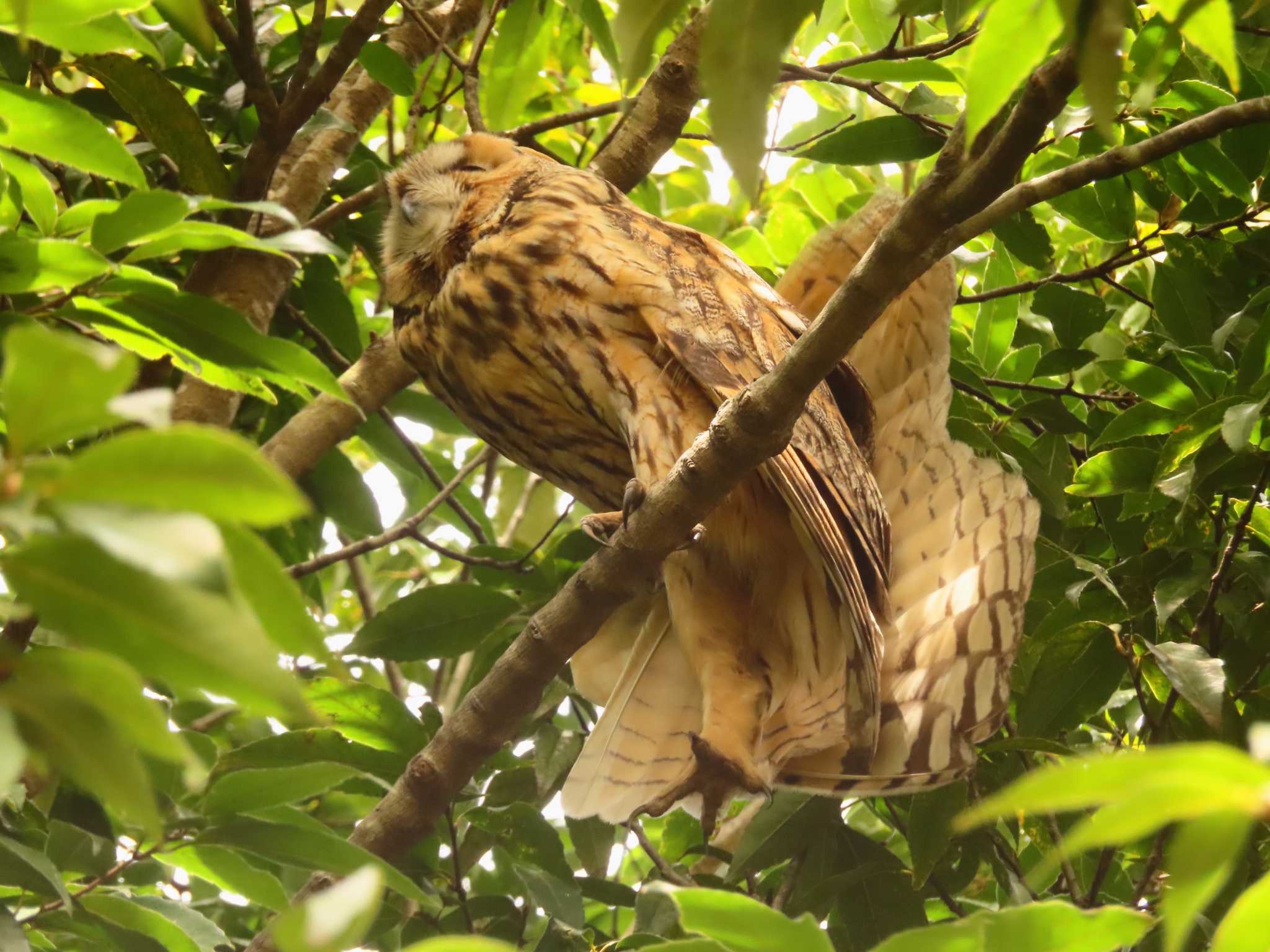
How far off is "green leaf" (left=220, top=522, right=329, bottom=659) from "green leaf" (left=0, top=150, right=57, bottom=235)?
0.73 m

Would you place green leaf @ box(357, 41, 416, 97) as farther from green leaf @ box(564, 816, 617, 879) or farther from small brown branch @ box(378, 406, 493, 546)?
green leaf @ box(564, 816, 617, 879)

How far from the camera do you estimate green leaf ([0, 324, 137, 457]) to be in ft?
1.82

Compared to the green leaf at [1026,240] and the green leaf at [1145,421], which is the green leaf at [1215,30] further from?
the green leaf at [1026,240]

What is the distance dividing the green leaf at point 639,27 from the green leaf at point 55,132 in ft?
1.95

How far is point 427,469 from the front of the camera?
249cm

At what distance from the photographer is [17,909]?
1.50 metres

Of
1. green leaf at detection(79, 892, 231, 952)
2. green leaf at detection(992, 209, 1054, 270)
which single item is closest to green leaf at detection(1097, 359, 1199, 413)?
green leaf at detection(992, 209, 1054, 270)

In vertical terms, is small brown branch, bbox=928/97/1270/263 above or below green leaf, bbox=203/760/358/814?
above

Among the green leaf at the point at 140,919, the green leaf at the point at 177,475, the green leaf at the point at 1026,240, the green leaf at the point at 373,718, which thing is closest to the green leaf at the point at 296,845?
the green leaf at the point at 140,919

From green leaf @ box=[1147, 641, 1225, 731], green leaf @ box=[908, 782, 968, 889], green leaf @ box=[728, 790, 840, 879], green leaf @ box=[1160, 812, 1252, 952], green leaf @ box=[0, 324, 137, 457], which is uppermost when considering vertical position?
green leaf @ box=[0, 324, 137, 457]

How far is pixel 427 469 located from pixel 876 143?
104cm

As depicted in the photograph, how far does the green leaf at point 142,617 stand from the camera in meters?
0.56

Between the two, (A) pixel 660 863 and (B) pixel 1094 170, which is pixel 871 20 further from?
(A) pixel 660 863

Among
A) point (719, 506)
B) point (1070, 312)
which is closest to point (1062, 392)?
point (1070, 312)
